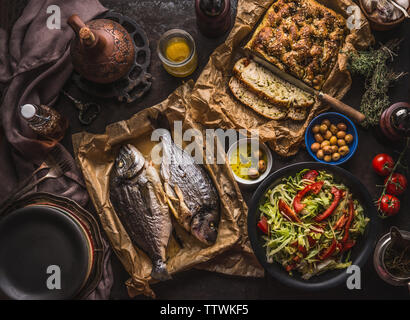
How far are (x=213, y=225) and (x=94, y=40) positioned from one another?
1494mm

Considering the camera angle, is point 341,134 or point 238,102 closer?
point 341,134

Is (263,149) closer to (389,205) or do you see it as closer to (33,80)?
(389,205)

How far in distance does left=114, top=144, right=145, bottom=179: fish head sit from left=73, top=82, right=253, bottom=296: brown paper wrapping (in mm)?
119

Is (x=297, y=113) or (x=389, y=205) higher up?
(x=297, y=113)

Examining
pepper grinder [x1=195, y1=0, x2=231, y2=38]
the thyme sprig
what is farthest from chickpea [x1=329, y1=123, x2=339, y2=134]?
pepper grinder [x1=195, y1=0, x2=231, y2=38]

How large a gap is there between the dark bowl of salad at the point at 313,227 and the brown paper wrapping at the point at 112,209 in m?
0.24

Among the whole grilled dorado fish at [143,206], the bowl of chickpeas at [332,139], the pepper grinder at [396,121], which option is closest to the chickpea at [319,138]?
the bowl of chickpeas at [332,139]

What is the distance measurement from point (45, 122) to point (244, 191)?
1.55m

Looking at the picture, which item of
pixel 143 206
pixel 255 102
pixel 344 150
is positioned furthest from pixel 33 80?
pixel 344 150

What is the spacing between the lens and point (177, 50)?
275cm

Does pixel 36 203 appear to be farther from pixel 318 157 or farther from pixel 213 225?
pixel 318 157

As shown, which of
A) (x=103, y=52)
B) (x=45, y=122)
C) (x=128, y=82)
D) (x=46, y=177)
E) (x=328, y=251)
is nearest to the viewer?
(x=328, y=251)

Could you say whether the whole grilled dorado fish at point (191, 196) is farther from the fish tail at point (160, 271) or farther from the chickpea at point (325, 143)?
the chickpea at point (325, 143)

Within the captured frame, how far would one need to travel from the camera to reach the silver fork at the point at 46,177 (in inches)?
104
